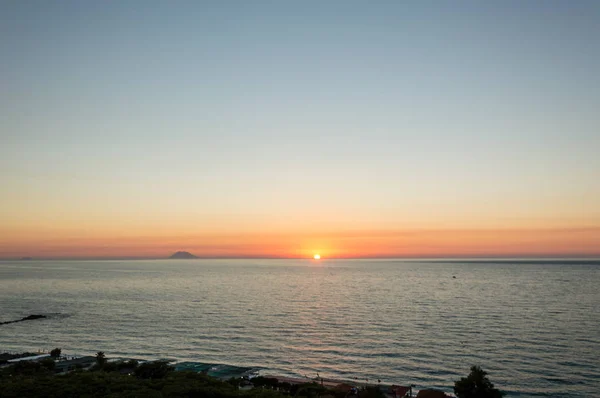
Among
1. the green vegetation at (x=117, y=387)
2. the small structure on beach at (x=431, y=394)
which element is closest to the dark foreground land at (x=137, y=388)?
the green vegetation at (x=117, y=387)

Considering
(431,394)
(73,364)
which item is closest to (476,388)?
(431,394)

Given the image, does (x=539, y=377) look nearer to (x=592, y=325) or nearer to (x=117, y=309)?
(x=592, y=325)

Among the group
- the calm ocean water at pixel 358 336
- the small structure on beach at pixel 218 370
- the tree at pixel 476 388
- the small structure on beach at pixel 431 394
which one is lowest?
the calm ocean water at pixel 358 336

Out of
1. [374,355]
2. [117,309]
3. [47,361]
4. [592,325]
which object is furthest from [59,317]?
[592,325]

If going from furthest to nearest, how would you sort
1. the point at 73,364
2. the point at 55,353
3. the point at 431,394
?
the point at 55,353 < the point at 73,364 < the point at 431,394

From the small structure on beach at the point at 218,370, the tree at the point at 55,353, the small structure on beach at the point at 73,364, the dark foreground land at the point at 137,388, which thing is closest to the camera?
the dark foreground land at the point at 137,388

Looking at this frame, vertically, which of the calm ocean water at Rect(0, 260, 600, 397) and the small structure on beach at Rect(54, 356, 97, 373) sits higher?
the small structure on beach at Rect(54, 356, 97, 373)

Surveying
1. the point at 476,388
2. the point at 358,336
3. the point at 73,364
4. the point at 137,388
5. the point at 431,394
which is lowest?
the point at 358,336

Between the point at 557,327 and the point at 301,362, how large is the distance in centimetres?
6064

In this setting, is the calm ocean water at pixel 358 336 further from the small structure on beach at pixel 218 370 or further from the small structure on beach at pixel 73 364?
the small structure on beach at pixel 73 364

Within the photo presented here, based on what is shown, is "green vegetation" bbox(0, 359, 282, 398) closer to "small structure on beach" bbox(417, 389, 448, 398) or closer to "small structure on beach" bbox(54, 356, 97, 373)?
"small structure on beach" bbox(54, 356, 97, 373)

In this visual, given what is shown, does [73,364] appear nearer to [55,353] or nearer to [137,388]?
[55,353]

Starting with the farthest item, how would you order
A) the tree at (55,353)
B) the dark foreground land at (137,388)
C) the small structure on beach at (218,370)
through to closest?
the tree at (55,353), the small structure on beach at (218,370), the dark foreground land at (137,388)

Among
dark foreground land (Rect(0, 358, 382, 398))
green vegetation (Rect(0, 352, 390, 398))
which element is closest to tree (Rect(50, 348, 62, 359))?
green vegetation (Rect(0, 352, 390, 398))
